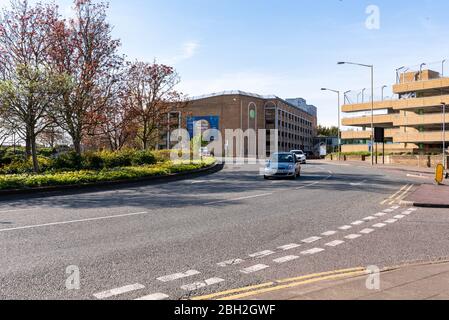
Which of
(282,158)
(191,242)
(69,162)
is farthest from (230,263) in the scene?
(69,162)

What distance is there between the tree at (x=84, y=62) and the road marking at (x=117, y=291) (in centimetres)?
2080

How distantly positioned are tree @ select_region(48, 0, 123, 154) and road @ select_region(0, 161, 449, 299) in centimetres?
1356

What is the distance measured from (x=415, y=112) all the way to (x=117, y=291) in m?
61.8

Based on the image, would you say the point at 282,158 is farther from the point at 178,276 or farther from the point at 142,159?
the point at 178,276

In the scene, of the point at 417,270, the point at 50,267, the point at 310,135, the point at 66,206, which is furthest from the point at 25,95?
the point at 310,135

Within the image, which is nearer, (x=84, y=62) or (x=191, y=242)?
(x=191, y=242)

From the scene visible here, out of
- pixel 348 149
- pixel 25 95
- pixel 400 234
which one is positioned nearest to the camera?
pixel 400 234

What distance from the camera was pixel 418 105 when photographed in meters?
55.2

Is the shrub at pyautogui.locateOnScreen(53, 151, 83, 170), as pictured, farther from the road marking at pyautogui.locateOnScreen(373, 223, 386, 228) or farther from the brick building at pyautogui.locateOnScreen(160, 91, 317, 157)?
the brick building at pyautogui.locateOnScreen(160, 91, 317, 157)

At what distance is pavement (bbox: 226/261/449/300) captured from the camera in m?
4.34

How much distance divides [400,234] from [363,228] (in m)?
0.80

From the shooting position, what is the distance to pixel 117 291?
4.66 m

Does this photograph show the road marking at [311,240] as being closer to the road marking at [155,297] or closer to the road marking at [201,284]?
the road marking at [201,284]

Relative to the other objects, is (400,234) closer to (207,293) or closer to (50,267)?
(207,293)
